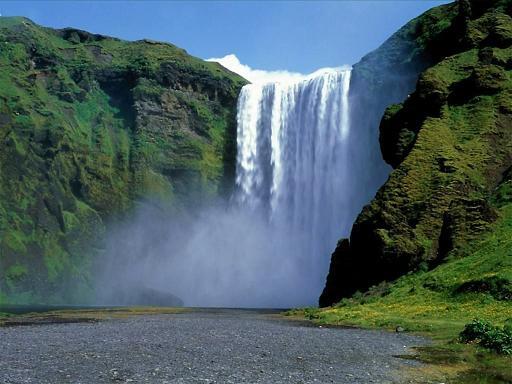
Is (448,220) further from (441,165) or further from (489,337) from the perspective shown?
(489,337)

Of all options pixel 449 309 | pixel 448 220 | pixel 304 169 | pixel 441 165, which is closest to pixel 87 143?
pixel 304 169

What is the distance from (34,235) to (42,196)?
856cm

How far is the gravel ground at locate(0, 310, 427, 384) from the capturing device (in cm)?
1633

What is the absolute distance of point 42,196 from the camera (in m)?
123

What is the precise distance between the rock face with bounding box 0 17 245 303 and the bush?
3914 inches

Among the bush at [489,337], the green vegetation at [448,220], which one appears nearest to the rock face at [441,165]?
the green vegetation at [448,220]

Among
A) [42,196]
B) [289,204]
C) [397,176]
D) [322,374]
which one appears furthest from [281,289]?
[322,374]

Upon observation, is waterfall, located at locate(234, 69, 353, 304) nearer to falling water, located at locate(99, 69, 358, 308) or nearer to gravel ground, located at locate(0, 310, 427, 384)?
falling water, located at locate(99, 69, 358, 308)

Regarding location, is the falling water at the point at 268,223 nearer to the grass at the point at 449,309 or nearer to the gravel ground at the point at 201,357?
the grass at the point at 449,309

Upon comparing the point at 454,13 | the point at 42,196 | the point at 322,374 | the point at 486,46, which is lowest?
the point at 322,374

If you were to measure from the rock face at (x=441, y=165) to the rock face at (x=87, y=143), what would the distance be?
70.1 meters

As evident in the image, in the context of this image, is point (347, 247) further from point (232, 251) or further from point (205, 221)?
point (205, 221)

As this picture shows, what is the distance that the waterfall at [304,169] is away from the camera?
94812 millimetres

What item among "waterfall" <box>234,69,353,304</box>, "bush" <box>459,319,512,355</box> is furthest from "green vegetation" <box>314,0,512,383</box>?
"waterfall" <box>234,69,353,304</box>
